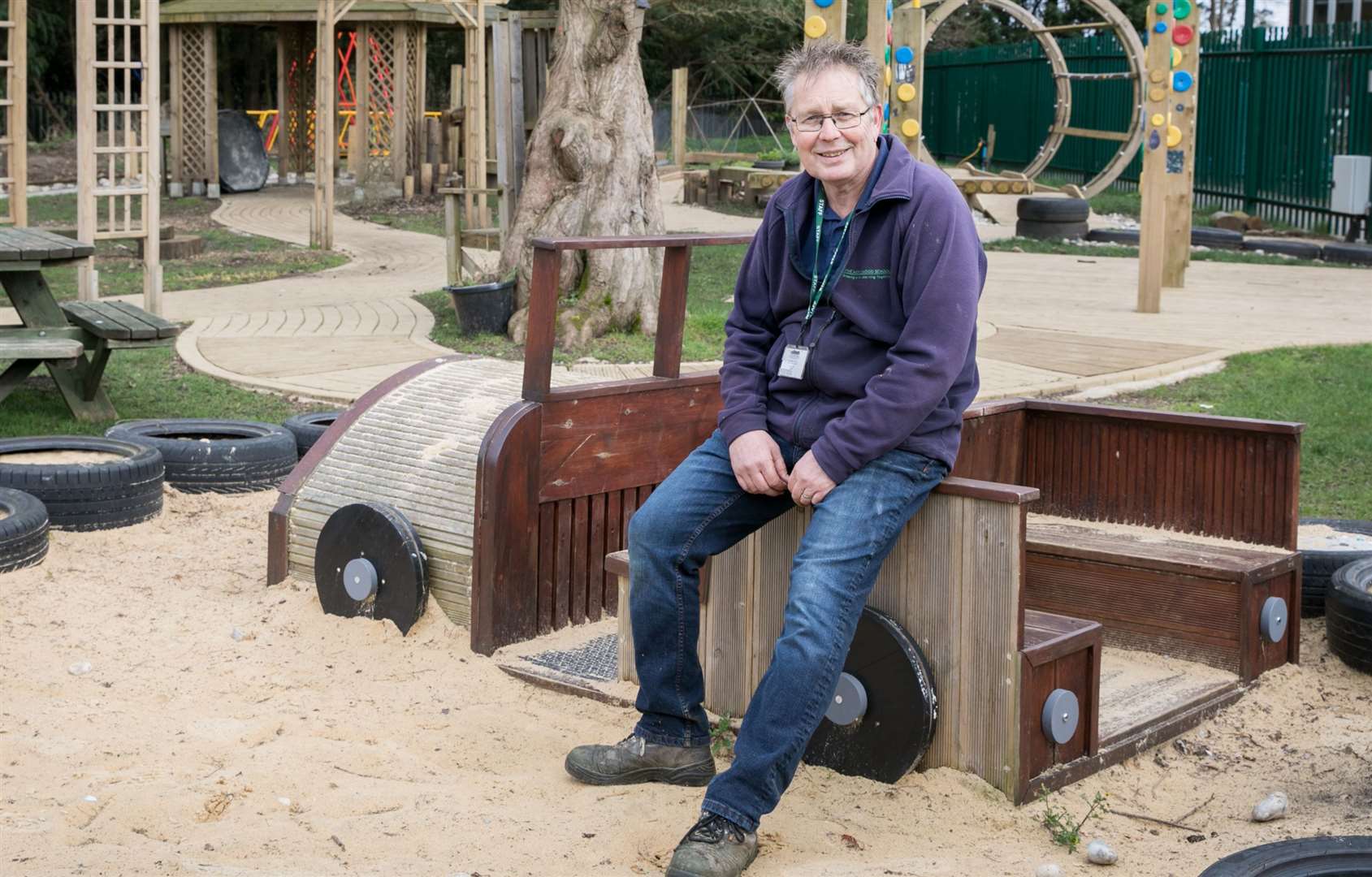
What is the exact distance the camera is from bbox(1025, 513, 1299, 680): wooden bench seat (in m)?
4.12

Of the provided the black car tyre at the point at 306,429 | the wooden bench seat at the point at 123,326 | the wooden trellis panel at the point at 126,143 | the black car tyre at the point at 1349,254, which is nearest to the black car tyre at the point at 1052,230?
the black car tyre at the point at 1349,254

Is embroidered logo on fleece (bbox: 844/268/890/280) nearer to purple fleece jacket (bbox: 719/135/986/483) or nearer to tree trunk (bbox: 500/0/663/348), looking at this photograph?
purple fleece jacket (bbox: 719/135/986/483)

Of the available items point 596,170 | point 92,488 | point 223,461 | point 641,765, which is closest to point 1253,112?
point 596,170

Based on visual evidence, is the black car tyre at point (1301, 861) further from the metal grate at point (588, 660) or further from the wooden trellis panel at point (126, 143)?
the wooden trellis panel at point (126, 143)

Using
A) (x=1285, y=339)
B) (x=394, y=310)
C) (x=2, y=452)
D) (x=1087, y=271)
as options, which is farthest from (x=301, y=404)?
(x=1087, y=271)

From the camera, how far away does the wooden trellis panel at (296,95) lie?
2517 centimetres

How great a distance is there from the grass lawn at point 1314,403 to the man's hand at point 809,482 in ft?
11.0

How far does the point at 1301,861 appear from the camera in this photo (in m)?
2.75

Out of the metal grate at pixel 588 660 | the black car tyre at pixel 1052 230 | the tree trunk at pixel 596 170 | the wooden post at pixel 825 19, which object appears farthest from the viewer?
the black car tyre at pixel 1052 230

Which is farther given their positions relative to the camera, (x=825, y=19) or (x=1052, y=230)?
(x=1052, y=230)

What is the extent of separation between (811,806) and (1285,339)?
7511 mm

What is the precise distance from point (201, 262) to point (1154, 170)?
858cm

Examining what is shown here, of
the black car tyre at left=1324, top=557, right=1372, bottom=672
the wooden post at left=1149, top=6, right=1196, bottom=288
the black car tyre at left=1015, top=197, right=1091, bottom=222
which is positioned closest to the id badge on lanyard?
the black car tyre at left=1324, top=557, right=1372, bottom=672

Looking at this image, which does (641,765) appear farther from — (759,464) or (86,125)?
(86,125)
